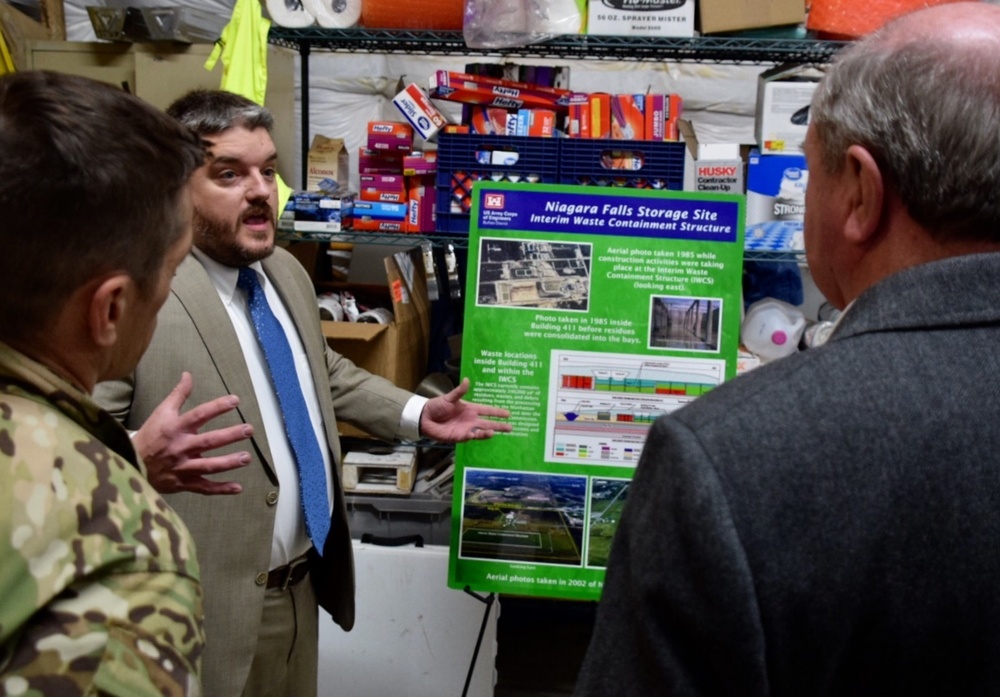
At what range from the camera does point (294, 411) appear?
1.94 metres

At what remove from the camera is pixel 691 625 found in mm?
753

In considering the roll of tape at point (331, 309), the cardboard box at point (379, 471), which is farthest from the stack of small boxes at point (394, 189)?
the cardboard box at point (379, 471)

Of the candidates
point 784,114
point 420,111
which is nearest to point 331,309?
point 420,111

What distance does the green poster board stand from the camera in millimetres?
2139

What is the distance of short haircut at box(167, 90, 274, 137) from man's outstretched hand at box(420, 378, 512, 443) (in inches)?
30.4

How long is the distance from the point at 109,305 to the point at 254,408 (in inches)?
36.0

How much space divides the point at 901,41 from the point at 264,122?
1539mm

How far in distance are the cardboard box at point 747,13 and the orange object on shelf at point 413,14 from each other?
72cm

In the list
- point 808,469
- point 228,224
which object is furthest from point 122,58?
point 808,469

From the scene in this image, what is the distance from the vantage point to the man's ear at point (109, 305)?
937 mm

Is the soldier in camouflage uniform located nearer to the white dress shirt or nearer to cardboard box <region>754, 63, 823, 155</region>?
the white dress shirt

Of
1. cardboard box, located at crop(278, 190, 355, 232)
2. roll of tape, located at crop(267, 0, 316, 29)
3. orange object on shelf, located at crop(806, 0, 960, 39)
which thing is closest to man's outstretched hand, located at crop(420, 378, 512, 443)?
cardboard box, located at crop(278, 190, 355, 232)

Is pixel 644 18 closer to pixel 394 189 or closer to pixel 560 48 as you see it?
pixel 560 48

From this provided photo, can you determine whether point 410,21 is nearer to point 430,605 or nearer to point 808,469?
point 430,605
